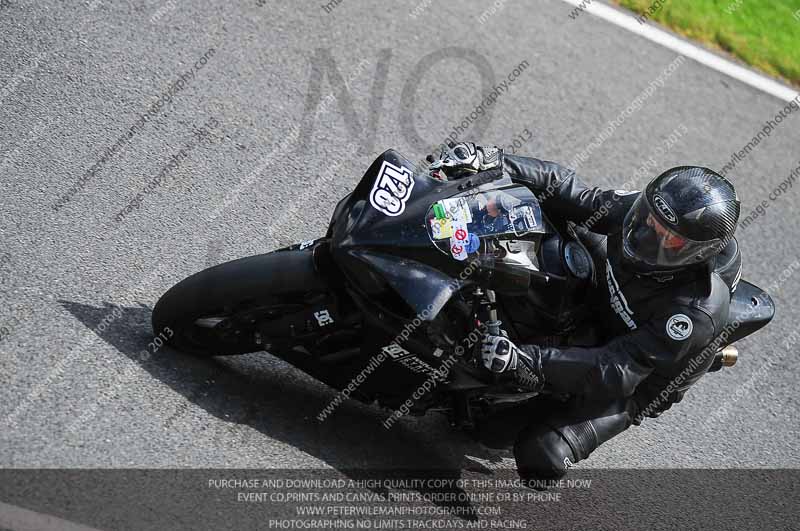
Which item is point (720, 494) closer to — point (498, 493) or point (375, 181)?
point (498, 493)

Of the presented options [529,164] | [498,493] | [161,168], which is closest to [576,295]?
[529,164]

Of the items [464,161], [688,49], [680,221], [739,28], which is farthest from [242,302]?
[739,28]

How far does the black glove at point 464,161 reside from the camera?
171 inches

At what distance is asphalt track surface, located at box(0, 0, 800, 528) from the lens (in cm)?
439

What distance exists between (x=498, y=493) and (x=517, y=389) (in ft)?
2.14

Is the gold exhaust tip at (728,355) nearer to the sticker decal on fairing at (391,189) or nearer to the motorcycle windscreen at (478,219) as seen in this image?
the motorcycle windscreen at (478,219)

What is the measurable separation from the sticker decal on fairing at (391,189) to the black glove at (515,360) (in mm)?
720

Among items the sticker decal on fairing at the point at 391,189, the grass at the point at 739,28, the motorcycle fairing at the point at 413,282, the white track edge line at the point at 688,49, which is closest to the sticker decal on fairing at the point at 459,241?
the motorcycle fairing at the point at 413,282

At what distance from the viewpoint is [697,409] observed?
5.79 meters

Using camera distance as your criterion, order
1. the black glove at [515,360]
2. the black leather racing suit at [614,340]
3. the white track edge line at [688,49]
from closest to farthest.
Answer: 1. the black glove at [515,360]
2. the black leather racing suit at [614,340]
3. the white track edge line at [688,49]

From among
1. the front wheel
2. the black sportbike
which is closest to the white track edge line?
the black sportbike

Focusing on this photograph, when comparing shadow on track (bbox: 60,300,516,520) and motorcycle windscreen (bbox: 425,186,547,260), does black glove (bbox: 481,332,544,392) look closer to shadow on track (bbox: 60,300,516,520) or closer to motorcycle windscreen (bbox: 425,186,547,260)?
motorcycle windscreen (bbox: 425,186,547,260)

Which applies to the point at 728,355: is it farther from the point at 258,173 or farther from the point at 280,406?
the point at 258,173

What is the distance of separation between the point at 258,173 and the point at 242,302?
2.03 metres
